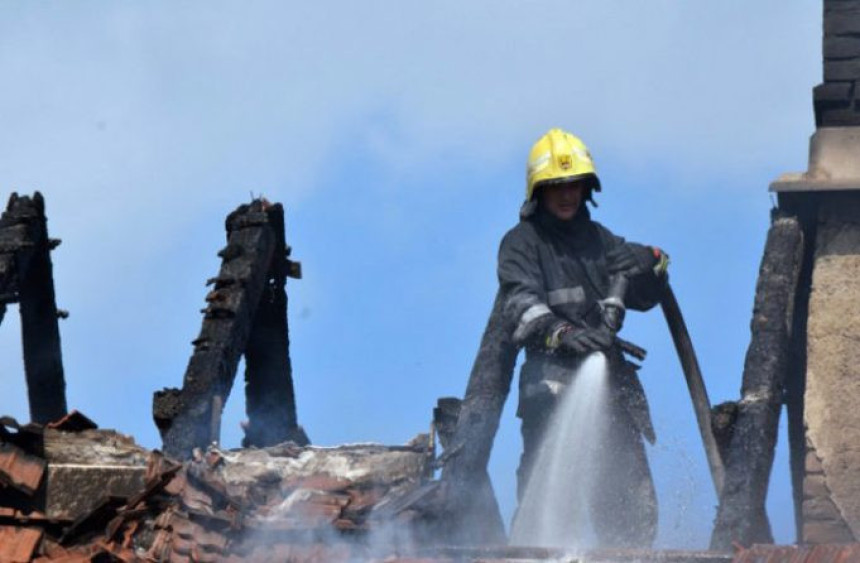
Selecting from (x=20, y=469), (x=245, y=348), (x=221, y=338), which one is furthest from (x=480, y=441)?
(x=245, y=348)

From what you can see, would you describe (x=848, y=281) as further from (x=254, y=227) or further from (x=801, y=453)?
(x=254, y=227)

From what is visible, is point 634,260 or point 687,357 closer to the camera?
point 634,260

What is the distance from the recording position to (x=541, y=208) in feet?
35.2

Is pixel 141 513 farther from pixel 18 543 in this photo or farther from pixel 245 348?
pixel 245 348

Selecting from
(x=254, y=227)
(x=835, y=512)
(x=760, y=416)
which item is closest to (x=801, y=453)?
(x=835, y=512)

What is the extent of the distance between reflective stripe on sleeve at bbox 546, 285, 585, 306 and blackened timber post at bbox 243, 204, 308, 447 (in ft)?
11.6

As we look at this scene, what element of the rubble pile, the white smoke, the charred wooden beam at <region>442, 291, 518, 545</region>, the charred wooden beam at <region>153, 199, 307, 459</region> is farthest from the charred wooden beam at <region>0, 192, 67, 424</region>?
the white smoke

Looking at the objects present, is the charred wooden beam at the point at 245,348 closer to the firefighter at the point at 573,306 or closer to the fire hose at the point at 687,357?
the firefighter at the point at 573,306

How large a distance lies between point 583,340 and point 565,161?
1146 millimetres

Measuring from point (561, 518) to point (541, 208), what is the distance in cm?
183

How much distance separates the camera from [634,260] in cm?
1074

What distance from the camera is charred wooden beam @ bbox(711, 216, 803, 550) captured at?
9.46 metres

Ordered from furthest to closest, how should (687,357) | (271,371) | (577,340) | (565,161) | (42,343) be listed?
1. (271,371)
2. (42,343)
3. (687,357)
4. (565,161)
5. (577,340)

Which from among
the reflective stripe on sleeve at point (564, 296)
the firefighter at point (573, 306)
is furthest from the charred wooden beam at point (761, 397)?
the reflective stripe on sleeve at point (564, 296)
